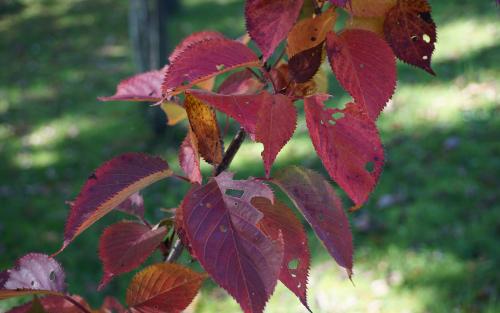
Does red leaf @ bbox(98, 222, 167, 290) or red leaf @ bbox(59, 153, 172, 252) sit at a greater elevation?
red leaf @ bbox(59, 153, 172, 252)

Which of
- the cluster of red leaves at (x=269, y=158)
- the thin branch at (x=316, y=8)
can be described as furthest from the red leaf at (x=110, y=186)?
the thin branch at (x=316, y=8)

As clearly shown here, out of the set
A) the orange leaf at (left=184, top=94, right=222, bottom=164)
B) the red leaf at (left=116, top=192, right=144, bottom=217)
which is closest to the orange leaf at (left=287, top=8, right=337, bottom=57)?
the orange leaf at (left=184, top=94, right=222, bottom=164)

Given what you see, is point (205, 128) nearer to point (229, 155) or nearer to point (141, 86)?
point (229, 155)

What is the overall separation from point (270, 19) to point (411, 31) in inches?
6.0

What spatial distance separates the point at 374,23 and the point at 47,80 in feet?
19.0

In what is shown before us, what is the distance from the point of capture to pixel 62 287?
65 cm

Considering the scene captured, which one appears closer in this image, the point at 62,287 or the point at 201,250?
the point at 201,250

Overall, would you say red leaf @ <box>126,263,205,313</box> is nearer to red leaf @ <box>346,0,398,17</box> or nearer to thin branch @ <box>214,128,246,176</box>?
thin branch @ <box>214,128,246,176</box>

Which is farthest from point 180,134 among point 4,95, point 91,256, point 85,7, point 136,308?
point 85,7

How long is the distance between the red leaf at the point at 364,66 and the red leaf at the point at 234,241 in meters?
0.13

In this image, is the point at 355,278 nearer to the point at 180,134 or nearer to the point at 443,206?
the point at 443,206

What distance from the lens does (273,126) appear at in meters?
0.58

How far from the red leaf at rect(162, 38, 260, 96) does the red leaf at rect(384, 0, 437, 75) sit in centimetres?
14

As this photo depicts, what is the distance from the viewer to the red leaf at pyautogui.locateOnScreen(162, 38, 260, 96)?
57 centimetres
